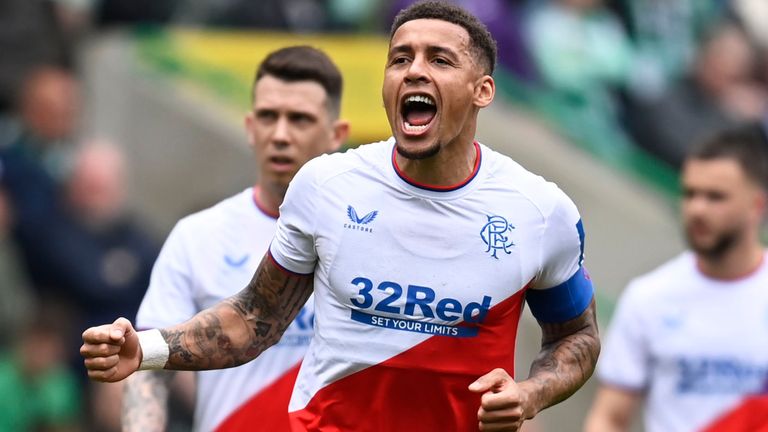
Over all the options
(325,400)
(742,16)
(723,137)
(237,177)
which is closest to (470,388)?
(325,400)

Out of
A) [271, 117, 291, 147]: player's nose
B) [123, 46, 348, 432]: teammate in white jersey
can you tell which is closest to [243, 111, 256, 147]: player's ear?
[123, 46, 348, 432]: teammate in white jersey

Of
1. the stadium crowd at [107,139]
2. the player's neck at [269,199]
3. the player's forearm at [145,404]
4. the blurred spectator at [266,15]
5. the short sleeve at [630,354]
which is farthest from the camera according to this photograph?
the blurred spectator at [266,15]

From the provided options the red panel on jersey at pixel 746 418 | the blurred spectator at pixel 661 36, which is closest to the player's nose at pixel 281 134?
the red panel on jersey at pixel 746 418

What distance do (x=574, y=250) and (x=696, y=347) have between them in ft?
9.42

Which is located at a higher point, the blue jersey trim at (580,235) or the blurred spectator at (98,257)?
the blue jersey trim at (580,235)

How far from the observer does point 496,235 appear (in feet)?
18.7

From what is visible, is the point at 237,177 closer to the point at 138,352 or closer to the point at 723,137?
the point at 723,137

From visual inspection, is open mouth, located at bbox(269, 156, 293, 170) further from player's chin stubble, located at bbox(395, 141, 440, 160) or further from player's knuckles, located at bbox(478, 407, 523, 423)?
player's knuckles, located at bbox(478, 407, 523, 423)

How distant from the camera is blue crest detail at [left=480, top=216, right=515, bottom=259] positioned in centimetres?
569

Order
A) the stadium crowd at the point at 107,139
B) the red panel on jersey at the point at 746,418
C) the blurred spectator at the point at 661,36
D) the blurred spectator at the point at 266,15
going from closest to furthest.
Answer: the red panel on jersey at the point at 746,418 → the stadium crowd at the point at 107,139 → the blurred spectator at the point at 266,15 → the blurred spectator at the point at 661,36

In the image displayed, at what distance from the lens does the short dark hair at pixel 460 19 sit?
5738mm

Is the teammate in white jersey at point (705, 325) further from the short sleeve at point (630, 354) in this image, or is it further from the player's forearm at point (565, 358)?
the player's forearm at point (565, 358)

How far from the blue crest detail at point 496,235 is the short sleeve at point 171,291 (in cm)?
184

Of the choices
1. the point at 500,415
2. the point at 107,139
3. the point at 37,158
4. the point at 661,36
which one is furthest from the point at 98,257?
the point at 661,36
